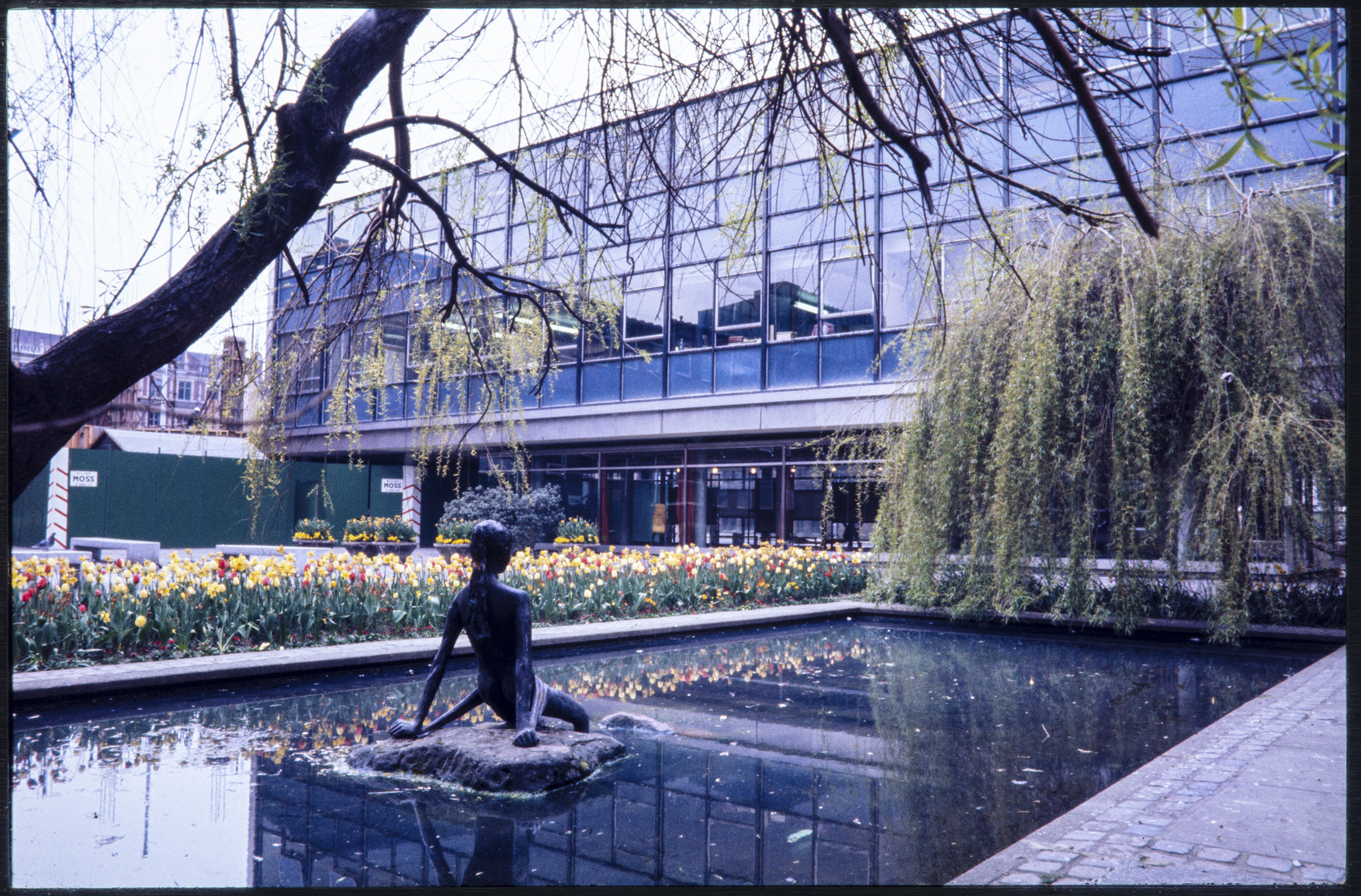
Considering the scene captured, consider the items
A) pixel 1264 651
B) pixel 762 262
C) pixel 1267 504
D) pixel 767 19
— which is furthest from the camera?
pixel 762 262

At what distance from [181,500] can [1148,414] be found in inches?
818

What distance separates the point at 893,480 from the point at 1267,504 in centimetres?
451

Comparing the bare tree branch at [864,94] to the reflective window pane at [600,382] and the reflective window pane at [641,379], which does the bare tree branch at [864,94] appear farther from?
the reflective window pane at [600,382]

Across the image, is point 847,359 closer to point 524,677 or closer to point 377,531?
point 377,531

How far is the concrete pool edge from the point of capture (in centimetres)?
628

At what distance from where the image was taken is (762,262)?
61.5 ft

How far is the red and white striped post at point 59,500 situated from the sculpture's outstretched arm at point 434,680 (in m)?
15.6

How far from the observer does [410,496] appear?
2616cm

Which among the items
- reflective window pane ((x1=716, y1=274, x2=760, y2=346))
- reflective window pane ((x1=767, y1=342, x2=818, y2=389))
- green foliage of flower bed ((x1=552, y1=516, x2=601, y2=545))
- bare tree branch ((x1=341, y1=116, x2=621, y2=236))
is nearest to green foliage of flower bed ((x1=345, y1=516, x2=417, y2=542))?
green foliage of flower bed ((x1=552, y1=516, x2=601, y2=545))

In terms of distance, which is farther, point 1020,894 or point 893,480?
point 893,480

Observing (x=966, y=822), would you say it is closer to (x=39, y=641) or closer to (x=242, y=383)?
(x=242, y=383)

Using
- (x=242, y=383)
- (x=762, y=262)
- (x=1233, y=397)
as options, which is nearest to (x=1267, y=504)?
(x=1233, y=397)

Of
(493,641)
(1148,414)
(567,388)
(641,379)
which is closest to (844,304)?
(641,379)

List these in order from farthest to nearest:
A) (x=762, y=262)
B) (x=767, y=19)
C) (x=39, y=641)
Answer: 1. (x=762, y=262)
2. (x=39, y=641)
3. (x=767, y=19)
